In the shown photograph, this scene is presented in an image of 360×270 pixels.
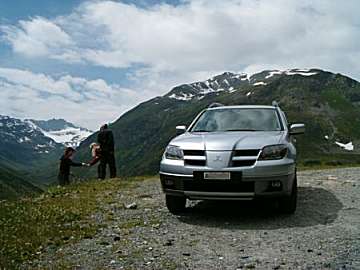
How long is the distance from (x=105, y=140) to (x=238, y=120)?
30.1 feet

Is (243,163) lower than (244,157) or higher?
lower

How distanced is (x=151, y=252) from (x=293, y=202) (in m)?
3.69

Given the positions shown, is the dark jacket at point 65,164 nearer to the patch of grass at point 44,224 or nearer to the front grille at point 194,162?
the patch of grass at point 44,224

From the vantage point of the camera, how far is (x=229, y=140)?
8.95 m

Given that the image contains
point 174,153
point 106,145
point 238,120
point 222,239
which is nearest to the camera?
point 222,239

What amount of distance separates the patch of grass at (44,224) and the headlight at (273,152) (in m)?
3.28

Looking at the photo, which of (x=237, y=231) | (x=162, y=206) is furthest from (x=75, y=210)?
(x=237, y=231)

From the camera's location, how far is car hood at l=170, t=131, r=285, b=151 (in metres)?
8.78

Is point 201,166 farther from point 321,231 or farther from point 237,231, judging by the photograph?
point 321,231

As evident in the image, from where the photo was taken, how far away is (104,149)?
745 inches

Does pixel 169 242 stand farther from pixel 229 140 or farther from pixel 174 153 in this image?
pixel 229 140

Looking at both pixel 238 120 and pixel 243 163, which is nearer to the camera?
pixel 243 163

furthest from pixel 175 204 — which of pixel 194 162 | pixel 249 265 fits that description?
pixel 249 265

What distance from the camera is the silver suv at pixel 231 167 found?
8586mm
